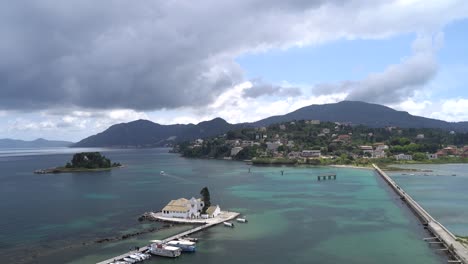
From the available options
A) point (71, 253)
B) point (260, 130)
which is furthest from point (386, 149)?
point (71, 253)

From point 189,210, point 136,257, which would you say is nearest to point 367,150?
point 189,210

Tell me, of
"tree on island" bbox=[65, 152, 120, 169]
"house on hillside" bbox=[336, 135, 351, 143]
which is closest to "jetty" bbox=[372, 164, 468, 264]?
"tree on island" bbox=[65, 152, 120, 169]

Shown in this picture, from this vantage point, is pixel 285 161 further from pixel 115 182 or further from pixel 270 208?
pixel 270 208

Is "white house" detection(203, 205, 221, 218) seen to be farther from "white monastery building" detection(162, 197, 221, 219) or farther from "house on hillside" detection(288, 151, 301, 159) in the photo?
"house on hillside" detection(288, 151, 301, 159)

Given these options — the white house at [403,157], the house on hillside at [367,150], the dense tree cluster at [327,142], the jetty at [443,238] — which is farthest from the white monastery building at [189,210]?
the house on hillside at [367,150]

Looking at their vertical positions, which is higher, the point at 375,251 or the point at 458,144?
the point at 458,144

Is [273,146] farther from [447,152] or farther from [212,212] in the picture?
[212,212]
